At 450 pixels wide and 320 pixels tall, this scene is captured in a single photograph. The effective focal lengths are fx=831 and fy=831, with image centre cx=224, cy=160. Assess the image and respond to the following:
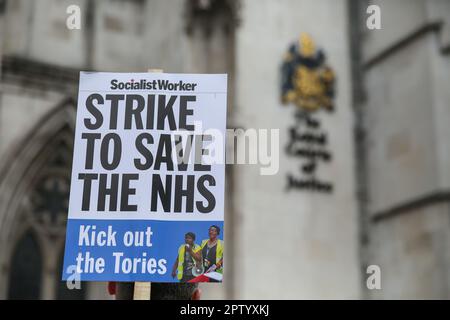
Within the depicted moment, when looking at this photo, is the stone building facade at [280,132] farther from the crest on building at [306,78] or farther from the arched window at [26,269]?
the crest on building at [306,78]

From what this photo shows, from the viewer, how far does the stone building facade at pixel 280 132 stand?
34.5 ft

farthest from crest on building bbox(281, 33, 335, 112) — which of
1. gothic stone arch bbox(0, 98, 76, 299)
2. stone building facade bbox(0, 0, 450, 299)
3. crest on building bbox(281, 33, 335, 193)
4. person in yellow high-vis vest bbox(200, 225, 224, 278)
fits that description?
person in yellow high-vis vest bbox(200, 225, 224, 278)

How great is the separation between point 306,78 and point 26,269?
15.0 ft

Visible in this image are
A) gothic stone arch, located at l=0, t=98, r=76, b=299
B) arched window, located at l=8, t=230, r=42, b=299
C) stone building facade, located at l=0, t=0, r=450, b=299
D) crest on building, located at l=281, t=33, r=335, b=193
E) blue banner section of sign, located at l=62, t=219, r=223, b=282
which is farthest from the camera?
crest on building, located at l=281, t=33, r=335, b=193

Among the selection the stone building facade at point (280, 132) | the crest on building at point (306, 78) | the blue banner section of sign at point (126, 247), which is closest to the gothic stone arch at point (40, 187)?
the stone building facade at point (280, 132)

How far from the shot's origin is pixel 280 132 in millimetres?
11242

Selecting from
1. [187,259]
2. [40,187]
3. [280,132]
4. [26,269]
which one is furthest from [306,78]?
[187,259]

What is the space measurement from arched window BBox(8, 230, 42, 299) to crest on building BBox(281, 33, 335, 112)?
390 cm

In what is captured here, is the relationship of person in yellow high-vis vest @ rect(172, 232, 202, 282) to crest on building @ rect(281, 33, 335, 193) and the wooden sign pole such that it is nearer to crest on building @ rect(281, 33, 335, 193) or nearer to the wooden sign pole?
the wooden sign pole

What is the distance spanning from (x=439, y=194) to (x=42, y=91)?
5.46m

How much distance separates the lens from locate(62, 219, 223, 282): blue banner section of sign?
434cm

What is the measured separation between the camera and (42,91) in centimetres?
1142

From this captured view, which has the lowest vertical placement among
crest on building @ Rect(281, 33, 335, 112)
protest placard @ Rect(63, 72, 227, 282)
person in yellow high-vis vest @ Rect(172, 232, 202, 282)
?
person in yellow high-vis vest @ Rect(172, 232, 202, 282)

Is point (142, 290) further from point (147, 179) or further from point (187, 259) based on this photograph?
point (147, 179)
